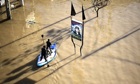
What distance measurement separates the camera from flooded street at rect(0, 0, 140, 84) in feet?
55.7

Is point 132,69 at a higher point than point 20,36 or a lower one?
lower

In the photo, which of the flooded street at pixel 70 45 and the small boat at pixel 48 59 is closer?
the flooded street at pixel 70 45

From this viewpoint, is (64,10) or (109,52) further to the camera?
(64,10)

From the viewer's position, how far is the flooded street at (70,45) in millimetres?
16984

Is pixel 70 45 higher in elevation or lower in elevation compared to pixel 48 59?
higher

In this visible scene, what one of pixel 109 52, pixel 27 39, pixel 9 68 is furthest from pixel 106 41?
pixel 9 68

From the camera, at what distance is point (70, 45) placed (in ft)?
66.9

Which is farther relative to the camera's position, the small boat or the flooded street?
the small boat

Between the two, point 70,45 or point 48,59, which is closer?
point 48,59

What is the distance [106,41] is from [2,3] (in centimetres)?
1454

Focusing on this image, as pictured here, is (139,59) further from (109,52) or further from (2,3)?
(2,3)

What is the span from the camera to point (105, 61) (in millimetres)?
18453

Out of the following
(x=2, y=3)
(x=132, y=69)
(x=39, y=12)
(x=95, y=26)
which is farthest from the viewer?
(x=2, y=3)

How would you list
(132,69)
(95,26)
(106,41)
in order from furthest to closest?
1. (95,26)
2. (106,41)
3. (132,69)
